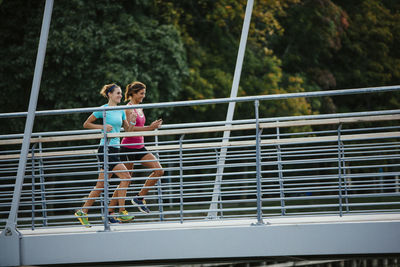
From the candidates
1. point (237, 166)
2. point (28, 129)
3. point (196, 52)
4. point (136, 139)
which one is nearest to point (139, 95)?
point (136, 139)


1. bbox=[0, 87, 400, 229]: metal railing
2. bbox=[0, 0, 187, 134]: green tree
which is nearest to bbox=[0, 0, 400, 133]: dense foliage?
bbox=[0, 0, 187, 134]: green tree

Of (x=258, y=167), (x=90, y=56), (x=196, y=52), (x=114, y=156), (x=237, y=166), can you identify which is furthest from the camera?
(x=196, y=52)

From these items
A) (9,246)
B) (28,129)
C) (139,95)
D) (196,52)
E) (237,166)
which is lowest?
(9,246)

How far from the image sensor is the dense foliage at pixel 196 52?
16.7 metres

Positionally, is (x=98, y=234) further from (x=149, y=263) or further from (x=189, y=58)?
(x=189, y=58)

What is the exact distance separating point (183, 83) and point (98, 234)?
46.7 ft

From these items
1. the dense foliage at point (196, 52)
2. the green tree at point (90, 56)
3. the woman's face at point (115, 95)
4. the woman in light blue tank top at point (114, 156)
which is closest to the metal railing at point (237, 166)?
the woman in light blue tank top at point (114, 156)

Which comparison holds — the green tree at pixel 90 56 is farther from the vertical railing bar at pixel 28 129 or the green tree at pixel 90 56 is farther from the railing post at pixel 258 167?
the railing post at pixel 258 167

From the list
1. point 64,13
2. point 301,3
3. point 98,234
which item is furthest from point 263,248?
point 301,3

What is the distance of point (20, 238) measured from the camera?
5926mm

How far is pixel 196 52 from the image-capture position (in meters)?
20.8

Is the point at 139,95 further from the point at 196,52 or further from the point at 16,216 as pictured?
A: the point at 196,52

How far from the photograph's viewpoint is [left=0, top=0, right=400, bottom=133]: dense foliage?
16734mm

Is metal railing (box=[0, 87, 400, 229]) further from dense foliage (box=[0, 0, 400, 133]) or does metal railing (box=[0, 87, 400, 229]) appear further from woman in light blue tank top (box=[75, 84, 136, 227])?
dense foliage (box=[0, 0, 400, 133])
